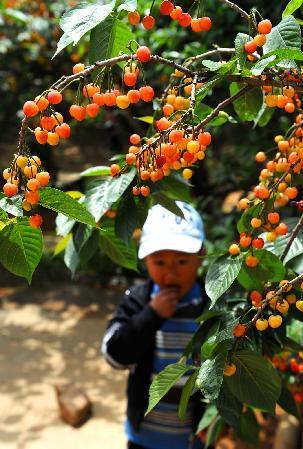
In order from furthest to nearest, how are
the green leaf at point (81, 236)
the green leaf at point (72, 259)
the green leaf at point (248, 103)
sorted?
the green leaf at point (72, 259), the green leaf at point (81, 236), the green leaf at point (248, 103)

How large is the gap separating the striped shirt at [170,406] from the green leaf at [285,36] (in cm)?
120

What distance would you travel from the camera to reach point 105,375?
12.0ft

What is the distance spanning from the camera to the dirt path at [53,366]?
2986 mm

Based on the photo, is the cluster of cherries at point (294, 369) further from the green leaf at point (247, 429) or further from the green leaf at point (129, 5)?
the green leaf at point (129, 5)

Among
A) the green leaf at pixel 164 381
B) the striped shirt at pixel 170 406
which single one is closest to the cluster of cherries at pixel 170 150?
the green leaf at pixel 164 381

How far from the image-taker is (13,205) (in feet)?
2.49

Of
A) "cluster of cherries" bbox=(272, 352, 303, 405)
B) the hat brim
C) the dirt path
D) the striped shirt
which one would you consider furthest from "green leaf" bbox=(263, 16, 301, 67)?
the dirt path

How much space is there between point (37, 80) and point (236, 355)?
14.7 feet

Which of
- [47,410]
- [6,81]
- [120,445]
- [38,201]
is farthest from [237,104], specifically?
[6,81]

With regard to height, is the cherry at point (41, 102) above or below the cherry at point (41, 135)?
above

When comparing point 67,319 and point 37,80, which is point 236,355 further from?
point 37,80

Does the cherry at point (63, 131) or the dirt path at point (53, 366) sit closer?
the cherry at point (63, 131)

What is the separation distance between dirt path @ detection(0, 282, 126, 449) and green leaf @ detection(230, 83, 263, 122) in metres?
2.26

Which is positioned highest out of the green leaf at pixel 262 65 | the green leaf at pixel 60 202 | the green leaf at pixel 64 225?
the green leaf at pixel 262 65
